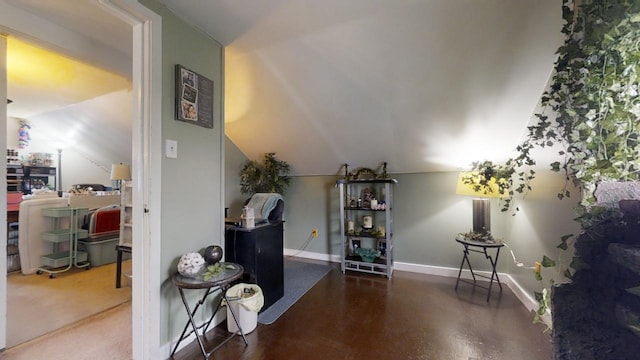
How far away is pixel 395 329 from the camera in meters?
1.94

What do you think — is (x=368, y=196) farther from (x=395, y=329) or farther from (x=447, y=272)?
(x=395, y=329)

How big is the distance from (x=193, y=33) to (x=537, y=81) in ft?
8.68

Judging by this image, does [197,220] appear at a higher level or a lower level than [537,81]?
lower

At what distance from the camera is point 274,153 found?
3.61 metres

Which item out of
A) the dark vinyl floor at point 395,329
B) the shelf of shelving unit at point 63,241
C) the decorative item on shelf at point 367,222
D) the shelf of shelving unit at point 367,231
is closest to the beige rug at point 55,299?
the shelf of shelving unit at point 63,241

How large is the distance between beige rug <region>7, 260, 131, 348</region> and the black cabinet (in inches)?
49.1

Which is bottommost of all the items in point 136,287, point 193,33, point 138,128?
point 136,287

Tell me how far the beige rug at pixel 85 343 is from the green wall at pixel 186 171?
43 cm

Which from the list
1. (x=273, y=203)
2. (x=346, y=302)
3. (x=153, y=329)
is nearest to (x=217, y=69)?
(x=273, y=203)

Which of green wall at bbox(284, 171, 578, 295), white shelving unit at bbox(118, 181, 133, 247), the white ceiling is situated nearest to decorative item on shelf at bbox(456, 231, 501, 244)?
Result: green wall at bbox(284, 171, 578, 295)

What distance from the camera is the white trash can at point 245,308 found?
1.81 metres

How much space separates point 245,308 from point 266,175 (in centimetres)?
213

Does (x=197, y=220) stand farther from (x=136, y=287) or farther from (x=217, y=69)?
(x=217, y=69)

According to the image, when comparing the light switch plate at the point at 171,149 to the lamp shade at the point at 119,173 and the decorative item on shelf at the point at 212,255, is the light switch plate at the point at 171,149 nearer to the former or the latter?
the decorative item on shelf at the point at 212,255
